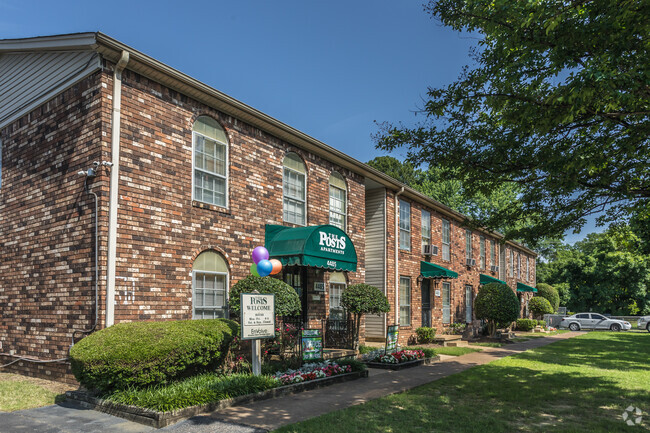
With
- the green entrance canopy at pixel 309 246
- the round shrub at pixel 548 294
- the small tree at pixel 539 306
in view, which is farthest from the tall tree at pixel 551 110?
the round shrub at pixel 548 294

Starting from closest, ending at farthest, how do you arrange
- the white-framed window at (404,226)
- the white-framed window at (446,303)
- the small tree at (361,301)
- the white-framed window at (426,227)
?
1. the small tree at (361,301)
2. the white-framed window at (404,226)
3. the white-framed window at (426,227)
4. the white-framed window at (446,303)

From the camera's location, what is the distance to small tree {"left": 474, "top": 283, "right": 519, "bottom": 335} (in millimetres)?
21938

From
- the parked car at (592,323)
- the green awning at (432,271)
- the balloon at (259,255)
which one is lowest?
the parked car at (592,323)

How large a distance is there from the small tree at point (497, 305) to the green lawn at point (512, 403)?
7880mm

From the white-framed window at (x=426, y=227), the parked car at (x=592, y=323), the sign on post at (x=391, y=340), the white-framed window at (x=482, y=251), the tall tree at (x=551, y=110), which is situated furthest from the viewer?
the parked car at (x=592, y=323)

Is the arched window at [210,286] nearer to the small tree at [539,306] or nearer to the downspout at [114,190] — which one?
the downspout at [114,190]

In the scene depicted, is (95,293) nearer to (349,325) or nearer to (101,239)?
(101,239)

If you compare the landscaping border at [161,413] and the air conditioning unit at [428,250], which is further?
the air conditioning unit at [428,250]

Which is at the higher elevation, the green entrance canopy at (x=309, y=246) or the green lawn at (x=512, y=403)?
the green entrance canopy at (x=309, y=246)

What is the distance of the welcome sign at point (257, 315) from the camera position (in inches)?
373

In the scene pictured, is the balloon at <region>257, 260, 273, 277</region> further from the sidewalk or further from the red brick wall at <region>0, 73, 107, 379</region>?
the red brick wall at <region>0, 73, 107, 379</region>

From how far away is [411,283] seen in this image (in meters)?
20.0

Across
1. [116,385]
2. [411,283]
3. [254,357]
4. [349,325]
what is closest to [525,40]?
[254,357]

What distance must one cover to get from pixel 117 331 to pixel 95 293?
124 cm
